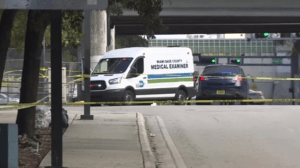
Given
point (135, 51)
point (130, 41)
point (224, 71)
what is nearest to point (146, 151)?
point (135, 51)

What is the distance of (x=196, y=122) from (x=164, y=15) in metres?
22.2

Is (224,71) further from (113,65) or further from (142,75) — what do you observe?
(113,65)

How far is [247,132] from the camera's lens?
16.8 metres

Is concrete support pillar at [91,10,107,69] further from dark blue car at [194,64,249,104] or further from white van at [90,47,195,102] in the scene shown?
dark blue car at [194,64,249,104]

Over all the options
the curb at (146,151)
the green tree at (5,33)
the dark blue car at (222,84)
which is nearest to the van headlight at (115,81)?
the dark blue car at (222,84)

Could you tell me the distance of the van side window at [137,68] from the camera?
92.8ft

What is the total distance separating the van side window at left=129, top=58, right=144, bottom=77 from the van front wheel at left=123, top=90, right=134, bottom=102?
2.33ft

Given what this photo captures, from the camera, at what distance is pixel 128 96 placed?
2828cm

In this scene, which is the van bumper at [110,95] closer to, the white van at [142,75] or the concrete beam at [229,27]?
the white van at [142,75]

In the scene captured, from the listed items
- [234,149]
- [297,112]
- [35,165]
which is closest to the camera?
[35,165]

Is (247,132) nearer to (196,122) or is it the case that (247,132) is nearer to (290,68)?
(196,122)

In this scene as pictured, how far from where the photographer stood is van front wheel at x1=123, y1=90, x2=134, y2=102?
28.0m

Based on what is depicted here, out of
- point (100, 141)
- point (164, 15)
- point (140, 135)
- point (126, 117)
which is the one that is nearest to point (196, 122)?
point (126, 117)

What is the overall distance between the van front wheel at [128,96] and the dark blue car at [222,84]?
280 cm
